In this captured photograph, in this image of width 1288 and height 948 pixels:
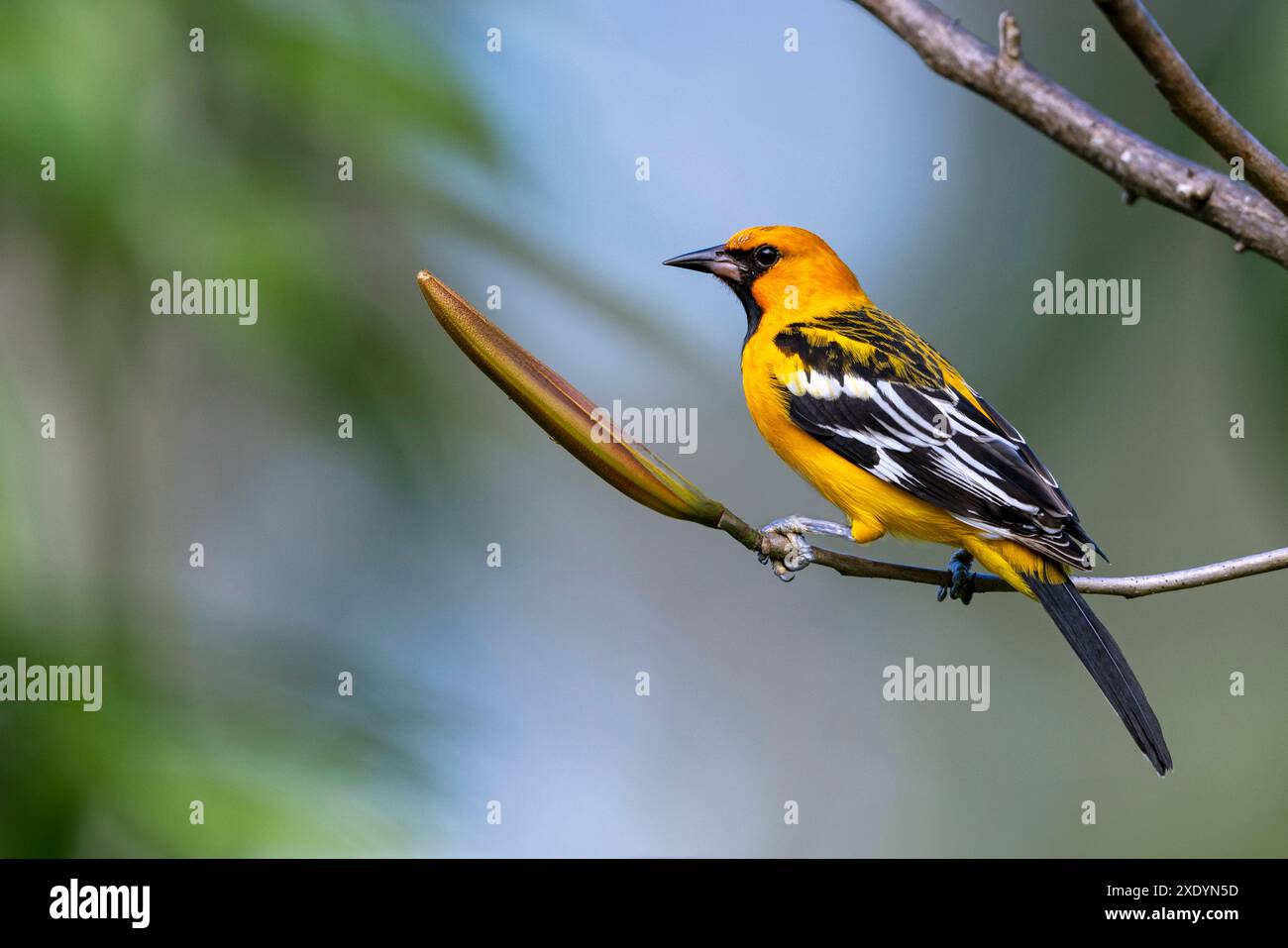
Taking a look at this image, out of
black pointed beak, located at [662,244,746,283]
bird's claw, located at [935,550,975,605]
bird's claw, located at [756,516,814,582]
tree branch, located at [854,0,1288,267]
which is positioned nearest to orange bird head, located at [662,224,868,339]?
→ black pointed beak, located at [662,244,746,283]

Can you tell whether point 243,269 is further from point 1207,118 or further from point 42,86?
point 1207,118

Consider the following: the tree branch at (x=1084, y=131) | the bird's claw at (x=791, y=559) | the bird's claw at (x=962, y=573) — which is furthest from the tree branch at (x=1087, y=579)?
the bird's claw at (x=962, y=573)

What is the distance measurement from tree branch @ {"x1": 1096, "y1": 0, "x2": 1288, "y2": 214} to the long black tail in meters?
1.47

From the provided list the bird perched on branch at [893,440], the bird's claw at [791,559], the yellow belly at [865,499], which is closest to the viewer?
the bird's claw at [791,559]

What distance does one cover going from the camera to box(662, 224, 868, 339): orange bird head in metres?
3.45

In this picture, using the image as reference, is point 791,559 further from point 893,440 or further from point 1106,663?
point 893,440

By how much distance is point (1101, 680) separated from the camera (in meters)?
2.38

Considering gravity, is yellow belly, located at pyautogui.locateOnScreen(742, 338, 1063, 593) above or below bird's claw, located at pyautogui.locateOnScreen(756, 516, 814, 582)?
above

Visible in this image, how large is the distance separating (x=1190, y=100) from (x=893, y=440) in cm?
195

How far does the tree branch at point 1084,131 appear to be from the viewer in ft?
2.83

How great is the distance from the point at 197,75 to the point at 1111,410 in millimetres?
3953

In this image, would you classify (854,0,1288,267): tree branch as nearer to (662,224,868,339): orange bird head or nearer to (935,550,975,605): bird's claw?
(935,550,975,605): bird's claw

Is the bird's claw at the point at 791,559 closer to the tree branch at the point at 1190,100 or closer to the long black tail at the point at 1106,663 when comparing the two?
the tree branch at the point at 1190,100

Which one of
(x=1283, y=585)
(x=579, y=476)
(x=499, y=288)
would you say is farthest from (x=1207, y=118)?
(x=1283, y=585)
